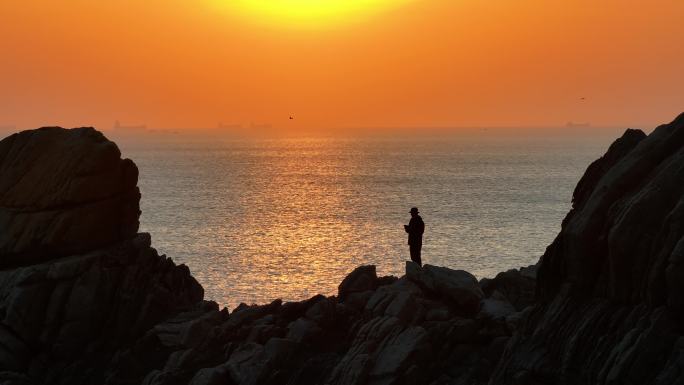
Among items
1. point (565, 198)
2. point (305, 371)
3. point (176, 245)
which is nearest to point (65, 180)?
point (305, 371)

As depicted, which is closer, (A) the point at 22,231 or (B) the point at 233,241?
(A) the point at 22,231

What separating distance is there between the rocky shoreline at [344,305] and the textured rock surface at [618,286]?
0.13 feet

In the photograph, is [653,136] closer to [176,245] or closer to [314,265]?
[314,265]

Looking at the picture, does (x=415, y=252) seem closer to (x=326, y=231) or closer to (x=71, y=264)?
(x=71, y=264)

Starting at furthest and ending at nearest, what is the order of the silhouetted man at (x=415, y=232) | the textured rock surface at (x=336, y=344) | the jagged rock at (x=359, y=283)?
the silhouetted man at (x=415, y=232) → the jagged rock at (x=359, y=283) → the textured rock surface at (x=336, y=344)

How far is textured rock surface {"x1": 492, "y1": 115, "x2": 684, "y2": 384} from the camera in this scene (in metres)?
24.6

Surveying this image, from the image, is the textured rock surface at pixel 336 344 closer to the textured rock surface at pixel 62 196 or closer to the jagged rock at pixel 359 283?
the jagged rock at pixel 359 283

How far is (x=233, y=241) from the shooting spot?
111 metres

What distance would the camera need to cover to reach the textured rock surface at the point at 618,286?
24625mm

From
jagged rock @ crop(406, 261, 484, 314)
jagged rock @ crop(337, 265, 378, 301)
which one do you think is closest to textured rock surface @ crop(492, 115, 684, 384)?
jagged rock @ crop(406, 261, 484, 314)

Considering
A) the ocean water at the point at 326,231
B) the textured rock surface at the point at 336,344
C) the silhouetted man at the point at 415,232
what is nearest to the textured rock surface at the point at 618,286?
the textured rock surface at the point at 336,344

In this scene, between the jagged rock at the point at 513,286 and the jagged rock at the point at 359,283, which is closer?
the jagged rock at the point at 359,283

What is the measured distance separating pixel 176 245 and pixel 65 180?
67.2m

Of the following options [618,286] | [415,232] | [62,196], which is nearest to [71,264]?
[62,196]
